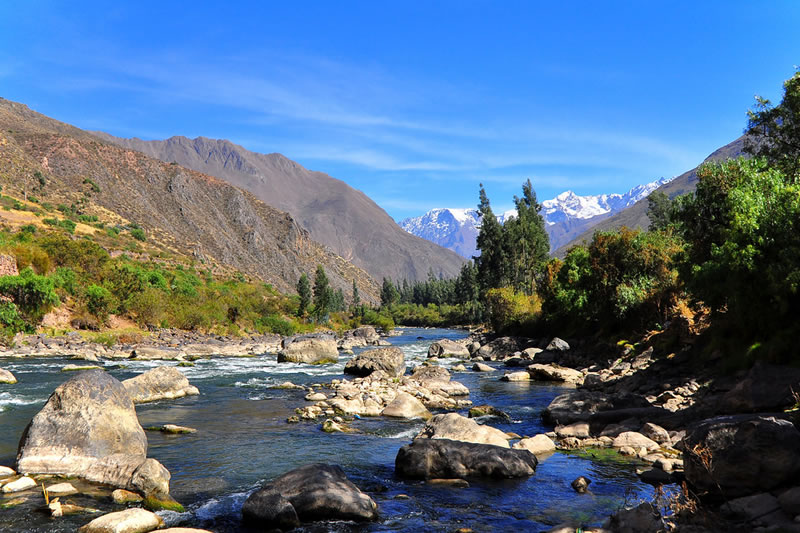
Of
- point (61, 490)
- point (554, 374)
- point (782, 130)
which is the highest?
point (782, 130)

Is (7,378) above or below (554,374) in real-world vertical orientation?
above

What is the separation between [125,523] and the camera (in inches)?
362

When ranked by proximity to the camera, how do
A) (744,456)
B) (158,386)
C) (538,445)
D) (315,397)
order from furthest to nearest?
(315,397) → (158,386) → (538,445) → (744,456)

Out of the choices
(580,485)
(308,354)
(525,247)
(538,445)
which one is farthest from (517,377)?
(525,247)

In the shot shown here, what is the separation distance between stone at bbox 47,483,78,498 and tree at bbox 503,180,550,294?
6843 cm

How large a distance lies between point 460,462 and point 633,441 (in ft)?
19.1

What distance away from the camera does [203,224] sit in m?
152

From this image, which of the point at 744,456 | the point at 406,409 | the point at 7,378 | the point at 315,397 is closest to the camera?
the point at 744,456

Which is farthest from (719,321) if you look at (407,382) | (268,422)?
(268,422)

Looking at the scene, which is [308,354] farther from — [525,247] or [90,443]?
[525,247]

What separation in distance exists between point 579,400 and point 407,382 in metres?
10.3

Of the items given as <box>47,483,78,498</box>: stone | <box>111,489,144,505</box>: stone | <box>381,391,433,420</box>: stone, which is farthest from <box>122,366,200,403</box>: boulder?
<box>111,489,144,505</box>: stone

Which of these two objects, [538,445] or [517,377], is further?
[517,377]

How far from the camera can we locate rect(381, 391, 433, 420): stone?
21.3 metres
